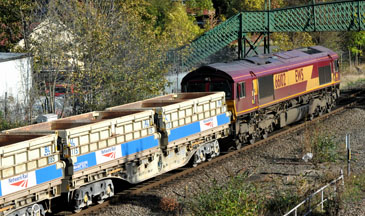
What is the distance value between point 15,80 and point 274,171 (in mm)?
14246

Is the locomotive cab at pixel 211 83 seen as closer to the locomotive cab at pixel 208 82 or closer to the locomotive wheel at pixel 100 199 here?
the locomotive cab at pixel 208 82

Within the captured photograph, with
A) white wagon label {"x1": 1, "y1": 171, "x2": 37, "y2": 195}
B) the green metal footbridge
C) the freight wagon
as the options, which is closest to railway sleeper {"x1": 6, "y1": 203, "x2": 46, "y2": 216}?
the freight wagon

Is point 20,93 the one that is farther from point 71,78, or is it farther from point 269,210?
point 269,210

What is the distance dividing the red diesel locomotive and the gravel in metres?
1.16

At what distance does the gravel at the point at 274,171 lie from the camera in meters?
14.6

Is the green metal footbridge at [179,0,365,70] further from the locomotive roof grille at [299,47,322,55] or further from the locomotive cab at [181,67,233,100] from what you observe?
the locomotive cab at [181,67,233,100]

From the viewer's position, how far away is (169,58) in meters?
31.6

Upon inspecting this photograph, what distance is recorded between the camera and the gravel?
14.6m

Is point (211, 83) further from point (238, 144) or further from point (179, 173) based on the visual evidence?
point (179, 173)

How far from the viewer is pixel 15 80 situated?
1030 inches

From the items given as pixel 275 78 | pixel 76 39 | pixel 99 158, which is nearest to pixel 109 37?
pixel 76 39

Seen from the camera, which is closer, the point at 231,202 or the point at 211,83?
the point at 231,202

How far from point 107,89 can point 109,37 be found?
2.79m

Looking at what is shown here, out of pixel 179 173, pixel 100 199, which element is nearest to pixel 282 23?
pixel 179 173
